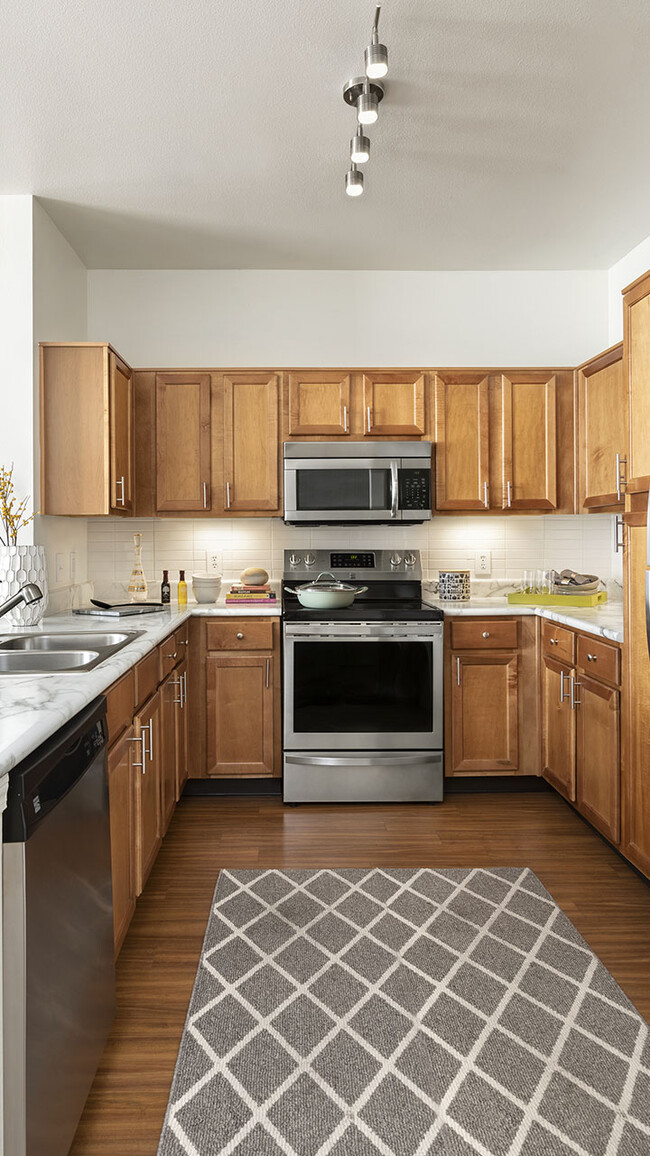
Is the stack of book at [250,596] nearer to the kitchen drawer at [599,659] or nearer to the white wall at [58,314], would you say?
the white wall at [58,314]

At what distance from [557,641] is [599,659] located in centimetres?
A: 46

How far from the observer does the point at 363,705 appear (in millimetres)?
3441

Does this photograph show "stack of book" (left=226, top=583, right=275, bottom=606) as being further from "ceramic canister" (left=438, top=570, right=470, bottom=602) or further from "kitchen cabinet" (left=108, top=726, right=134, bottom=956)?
"kitchen cabinet" (left=108, top=726, right=134, bottom=956)

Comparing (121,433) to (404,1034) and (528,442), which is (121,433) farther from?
(404,1034)

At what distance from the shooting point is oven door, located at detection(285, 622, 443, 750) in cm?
344

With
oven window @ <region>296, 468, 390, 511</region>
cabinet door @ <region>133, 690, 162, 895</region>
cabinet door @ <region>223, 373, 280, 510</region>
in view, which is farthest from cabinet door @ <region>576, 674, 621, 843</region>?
cabinet door @ <region>223, 373, 280, 510</region>

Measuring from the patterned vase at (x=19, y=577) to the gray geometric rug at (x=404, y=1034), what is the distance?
1.31 meters

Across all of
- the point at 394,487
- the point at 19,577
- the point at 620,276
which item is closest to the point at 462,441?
the point at 394,487

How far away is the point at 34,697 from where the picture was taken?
1.54m

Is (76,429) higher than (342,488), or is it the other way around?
(76,429)

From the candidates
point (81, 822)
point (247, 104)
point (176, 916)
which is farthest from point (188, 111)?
point (176, 916)

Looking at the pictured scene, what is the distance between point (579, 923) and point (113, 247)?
147 inches

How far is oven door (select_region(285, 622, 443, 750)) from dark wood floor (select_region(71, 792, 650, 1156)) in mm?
340

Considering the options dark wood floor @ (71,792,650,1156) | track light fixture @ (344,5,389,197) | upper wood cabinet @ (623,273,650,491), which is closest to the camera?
dark wood floor @ (71,792,650,1156)
